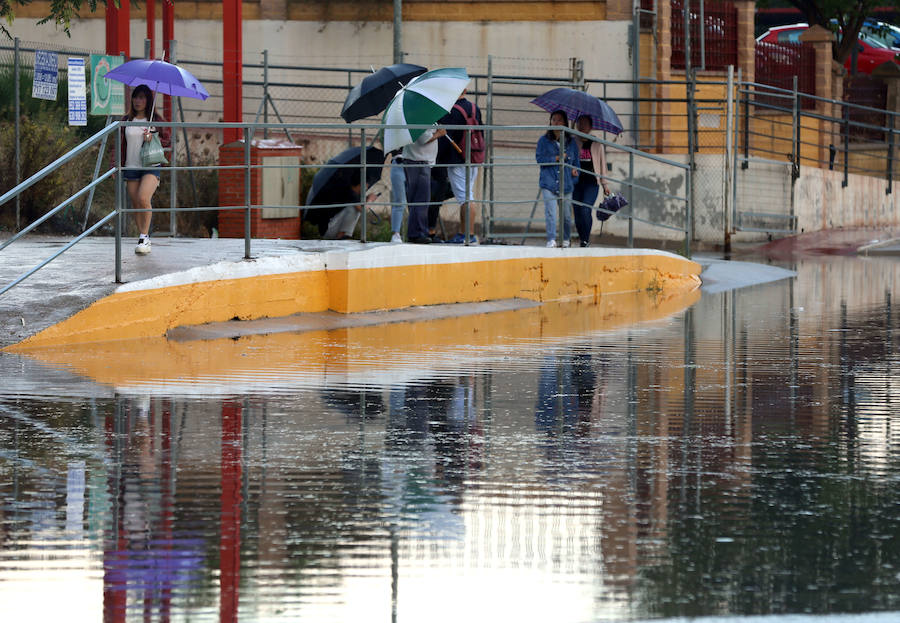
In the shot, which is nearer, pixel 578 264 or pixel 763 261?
pixel 578 264

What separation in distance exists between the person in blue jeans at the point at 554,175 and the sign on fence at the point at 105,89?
441 centimetres

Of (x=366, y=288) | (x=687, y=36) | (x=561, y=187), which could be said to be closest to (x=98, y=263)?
(x=366, y=288)

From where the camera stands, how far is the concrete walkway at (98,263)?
12.0 meters

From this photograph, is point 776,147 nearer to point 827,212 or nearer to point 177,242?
point 827,212

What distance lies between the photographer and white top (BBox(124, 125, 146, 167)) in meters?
14.2

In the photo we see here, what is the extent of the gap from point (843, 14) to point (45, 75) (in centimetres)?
2698

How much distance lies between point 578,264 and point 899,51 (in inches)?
1139

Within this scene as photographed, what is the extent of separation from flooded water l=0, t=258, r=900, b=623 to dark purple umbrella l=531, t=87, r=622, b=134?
6.27m

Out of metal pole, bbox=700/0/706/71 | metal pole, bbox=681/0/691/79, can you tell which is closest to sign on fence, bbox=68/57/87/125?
metal pole, bbox=681/0/691/79

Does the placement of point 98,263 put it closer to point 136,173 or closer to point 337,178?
point 136,173

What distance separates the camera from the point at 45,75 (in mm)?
17453

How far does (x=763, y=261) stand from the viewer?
24.6 meters

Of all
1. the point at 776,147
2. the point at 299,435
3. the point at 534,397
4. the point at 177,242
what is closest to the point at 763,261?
the point at 776,147

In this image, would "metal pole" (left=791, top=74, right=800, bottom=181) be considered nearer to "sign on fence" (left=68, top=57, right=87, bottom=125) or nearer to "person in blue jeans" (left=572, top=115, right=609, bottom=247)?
"person in blue jeans" (left=572, top=115, right=609, bottom=247)
